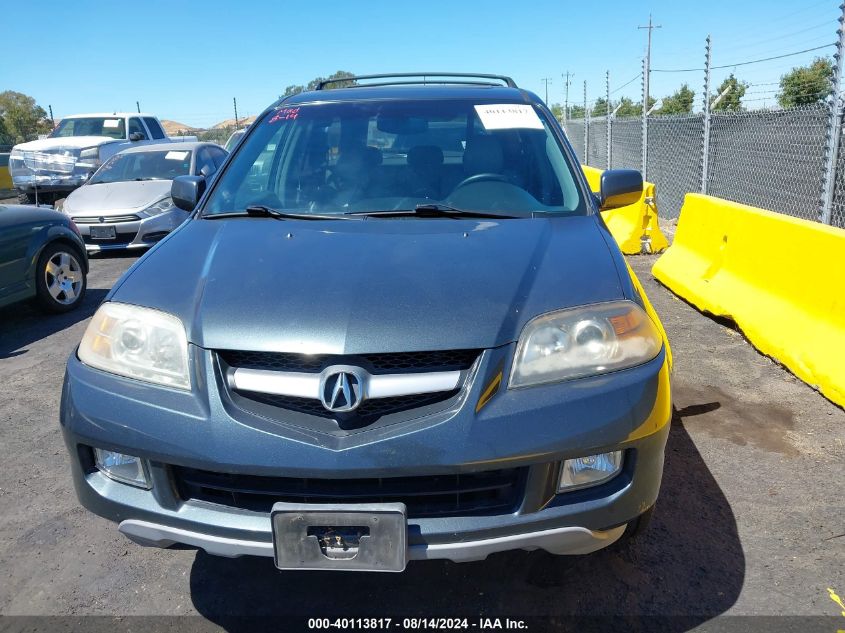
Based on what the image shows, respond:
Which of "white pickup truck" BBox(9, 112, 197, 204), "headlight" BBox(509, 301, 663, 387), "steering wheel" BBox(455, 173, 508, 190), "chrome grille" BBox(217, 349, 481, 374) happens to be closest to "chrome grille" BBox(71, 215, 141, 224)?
"white pickup truck" BBox(9, 112, 197, 204)

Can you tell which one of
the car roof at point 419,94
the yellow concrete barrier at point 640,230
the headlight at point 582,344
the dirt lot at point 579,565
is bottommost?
the dirt lot at point 579,565

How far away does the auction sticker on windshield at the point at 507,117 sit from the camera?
3.42 m

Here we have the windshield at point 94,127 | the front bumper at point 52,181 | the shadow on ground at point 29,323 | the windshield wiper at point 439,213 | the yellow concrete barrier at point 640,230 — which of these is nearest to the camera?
the windshield wiper at point 439,213

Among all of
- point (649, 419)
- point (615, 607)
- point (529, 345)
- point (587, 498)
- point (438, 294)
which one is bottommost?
Answer: point (615, 607)

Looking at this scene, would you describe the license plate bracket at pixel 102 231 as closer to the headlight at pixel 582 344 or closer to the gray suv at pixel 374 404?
the gray suv at pixel 374 404

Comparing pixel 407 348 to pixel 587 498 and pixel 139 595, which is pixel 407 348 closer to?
pixel 587 498

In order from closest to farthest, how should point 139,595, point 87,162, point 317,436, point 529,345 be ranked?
1. point 317,436
2. point 529,345
3. point 139,595
4. point 87,162

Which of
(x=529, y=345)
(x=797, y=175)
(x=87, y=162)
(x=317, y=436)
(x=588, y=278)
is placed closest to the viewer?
(x=317, y=436)

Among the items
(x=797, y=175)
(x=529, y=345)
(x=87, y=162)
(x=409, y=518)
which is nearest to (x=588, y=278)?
(x=529, y=345)

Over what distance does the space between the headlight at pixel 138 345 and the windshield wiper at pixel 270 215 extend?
80 centimetres

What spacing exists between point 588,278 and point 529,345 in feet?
1.31

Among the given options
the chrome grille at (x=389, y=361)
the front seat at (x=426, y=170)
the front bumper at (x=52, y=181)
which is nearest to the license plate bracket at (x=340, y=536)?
the chrome grille at (x=389, y=361)

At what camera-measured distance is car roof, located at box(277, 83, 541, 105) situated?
3.62 meters

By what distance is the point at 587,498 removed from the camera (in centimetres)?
206
